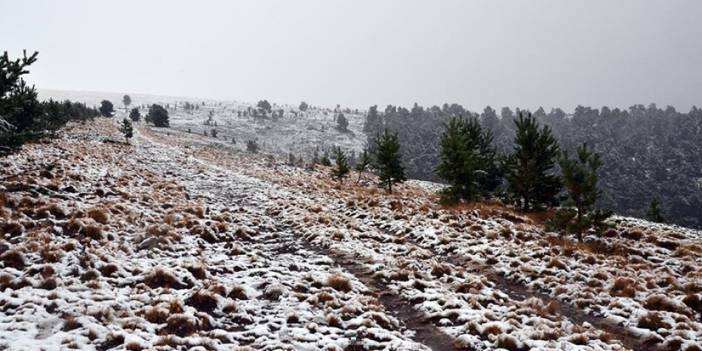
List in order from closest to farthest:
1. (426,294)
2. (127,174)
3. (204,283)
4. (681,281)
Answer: (204,283), (426,294), (681,281), (127,174)

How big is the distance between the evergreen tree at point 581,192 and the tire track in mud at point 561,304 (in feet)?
22.4

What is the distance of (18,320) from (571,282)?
13.3 m

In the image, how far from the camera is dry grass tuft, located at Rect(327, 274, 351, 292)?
1035cm

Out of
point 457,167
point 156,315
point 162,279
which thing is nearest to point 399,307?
point 156,315

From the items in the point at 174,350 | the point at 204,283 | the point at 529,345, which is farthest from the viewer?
the point at 204,283

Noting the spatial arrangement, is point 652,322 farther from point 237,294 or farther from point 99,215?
point 99,215

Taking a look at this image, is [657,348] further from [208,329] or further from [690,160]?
[690,160]

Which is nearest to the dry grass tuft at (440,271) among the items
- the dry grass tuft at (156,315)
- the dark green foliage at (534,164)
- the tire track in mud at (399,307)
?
the tire track in mud at (399,307)

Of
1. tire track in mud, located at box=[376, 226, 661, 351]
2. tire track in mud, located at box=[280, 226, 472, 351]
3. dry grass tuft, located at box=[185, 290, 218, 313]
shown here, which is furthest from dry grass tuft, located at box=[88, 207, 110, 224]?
tire track in mud, located at box=[376, 226, 661, 351]

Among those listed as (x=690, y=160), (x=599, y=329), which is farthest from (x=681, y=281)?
(x=690, y=160)

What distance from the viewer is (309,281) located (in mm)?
10773

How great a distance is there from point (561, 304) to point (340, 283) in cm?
589

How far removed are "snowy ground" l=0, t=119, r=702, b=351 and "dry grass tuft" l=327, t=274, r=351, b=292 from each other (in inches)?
1.5

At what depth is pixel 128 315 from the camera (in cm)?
748
